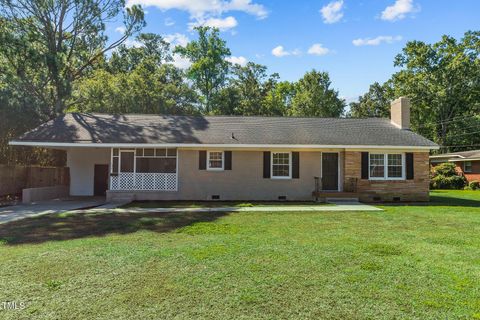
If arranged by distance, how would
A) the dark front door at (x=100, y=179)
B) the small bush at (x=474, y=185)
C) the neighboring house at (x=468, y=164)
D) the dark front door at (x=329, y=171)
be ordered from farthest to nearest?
the neighboring house at (x=468, y=164) → the small bush at (x=474, y=185) → the dark front door at (x=100, y=179) → the dark front door at (x=329, y=171)

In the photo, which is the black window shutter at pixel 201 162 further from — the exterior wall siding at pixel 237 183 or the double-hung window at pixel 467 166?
the double-hung window at pixel 467 166

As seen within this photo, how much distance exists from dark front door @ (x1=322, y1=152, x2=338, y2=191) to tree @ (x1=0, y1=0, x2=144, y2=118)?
17011 millimetres

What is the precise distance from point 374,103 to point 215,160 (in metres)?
33.1

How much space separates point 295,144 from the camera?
1511cm

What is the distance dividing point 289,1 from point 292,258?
11.9 meters

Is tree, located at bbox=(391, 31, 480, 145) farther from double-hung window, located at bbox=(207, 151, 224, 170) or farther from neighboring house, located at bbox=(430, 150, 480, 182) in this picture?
double-hung window, located at bbox=(207, 151, 224, 170)

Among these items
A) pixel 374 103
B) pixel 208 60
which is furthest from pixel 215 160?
pixel 374 103

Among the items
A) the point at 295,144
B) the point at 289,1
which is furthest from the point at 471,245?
the point at 289,1

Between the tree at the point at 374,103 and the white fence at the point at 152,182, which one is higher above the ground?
the tree at the point at 374,103

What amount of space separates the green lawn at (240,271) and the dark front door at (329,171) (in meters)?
6.91

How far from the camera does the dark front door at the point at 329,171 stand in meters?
15.9

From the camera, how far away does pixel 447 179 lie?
85.6 feet

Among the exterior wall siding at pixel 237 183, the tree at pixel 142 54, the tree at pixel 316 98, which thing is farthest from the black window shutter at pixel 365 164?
the tree at pixel 142 54

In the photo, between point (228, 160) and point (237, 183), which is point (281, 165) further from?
point (228, 160)
